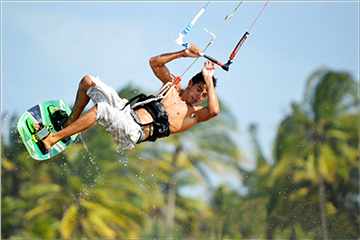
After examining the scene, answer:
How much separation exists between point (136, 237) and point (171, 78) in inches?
436

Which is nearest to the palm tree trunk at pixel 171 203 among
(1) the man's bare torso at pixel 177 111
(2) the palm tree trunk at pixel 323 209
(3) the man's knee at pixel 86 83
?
(2) the palm tree trunk at pixel 323 209

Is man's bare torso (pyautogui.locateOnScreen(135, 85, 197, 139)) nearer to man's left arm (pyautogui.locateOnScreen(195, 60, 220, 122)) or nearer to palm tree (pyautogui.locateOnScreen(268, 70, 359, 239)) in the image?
man's left arm (pyautogui.locateOnScreen(195, 60, 220, 122))

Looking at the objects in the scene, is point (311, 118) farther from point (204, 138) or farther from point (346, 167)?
point (204, 138)

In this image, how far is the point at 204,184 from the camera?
1518cm

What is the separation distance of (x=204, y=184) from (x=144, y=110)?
11.0 metres

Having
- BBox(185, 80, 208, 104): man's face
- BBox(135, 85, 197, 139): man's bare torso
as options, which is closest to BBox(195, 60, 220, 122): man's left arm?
BBox(185, 80, 208, 104): man's face

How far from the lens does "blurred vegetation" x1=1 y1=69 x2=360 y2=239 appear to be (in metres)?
14.3

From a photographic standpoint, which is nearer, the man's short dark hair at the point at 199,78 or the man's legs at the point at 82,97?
the man's legs at the point at 82,97

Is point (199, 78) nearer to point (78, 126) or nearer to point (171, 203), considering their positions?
point (78, 126)

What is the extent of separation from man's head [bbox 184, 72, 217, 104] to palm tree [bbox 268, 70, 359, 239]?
11.0 meters

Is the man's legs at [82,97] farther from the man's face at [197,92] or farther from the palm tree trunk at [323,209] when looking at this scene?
the palm tree trunk at [323,209]

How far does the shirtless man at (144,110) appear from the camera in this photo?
13.7ft

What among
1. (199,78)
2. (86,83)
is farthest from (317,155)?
(86,83)

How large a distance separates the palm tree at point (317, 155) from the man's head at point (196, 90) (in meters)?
11.0
